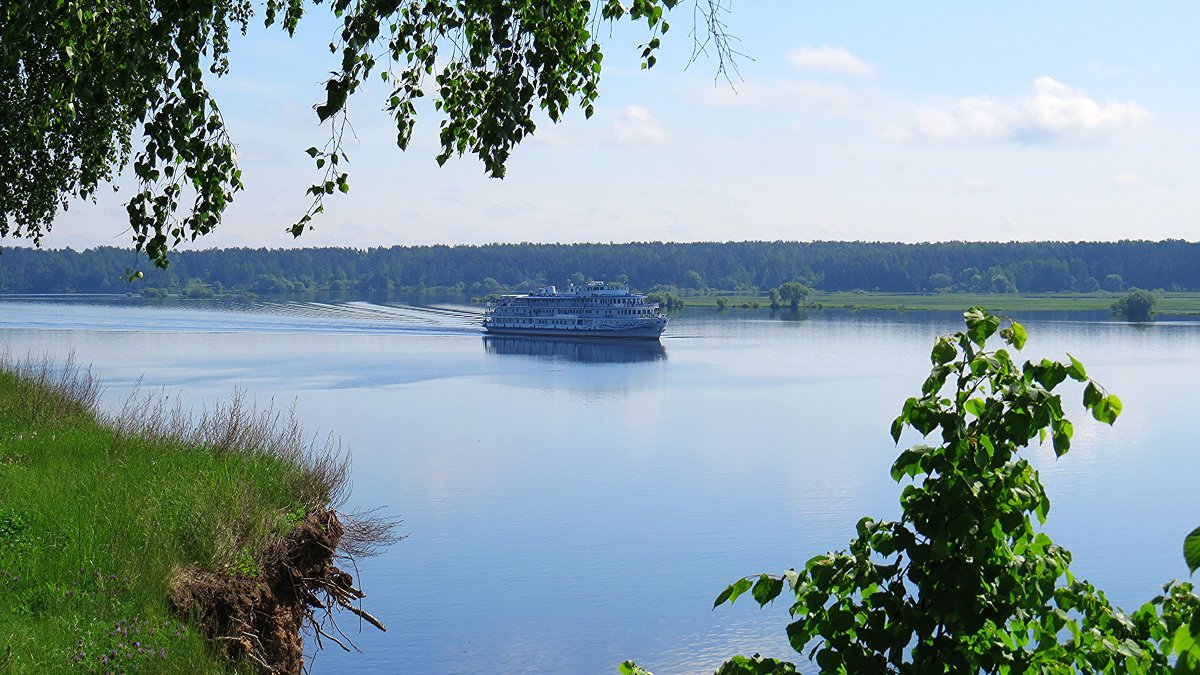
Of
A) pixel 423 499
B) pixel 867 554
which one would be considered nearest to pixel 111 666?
pixel 867 554

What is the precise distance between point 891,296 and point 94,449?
441 feet

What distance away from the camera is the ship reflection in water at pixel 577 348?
196ft

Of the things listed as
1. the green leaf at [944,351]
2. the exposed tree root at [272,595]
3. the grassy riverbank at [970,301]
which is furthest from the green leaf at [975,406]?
the grassy riverbank at [970,301]

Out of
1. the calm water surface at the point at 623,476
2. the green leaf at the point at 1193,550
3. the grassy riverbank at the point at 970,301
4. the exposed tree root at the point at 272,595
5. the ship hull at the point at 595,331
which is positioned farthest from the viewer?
the grassy riverbank at the point at 970,301

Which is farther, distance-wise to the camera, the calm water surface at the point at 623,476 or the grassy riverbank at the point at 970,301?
the grassy riverbank at the point at 970,301

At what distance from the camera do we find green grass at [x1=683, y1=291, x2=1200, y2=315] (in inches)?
4247

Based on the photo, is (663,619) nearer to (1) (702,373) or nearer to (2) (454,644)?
(2) (454,644)

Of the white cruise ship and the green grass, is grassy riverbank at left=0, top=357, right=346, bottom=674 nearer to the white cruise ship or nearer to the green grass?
the white cruise ship

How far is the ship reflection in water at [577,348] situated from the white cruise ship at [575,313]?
0.73 metres

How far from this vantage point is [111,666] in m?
6.99

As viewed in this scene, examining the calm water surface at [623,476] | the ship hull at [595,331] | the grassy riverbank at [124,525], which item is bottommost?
the calm water surface at [623,476]

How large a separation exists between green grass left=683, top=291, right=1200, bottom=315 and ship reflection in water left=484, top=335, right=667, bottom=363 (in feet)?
130

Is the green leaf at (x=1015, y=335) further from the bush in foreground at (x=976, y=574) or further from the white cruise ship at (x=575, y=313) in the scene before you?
the white cruise ship at (x=575, y=313)

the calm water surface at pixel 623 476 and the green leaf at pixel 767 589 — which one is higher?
the green leaf at pixel 767 589
